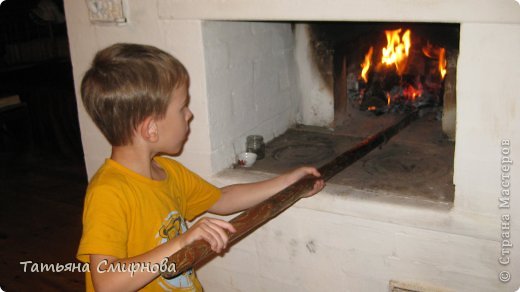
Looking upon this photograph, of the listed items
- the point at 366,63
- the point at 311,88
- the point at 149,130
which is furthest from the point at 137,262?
the point at 366,63

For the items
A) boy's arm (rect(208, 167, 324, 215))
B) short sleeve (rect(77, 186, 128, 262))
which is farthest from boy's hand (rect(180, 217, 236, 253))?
boy's arm (rect(208, 167, 324, 215))

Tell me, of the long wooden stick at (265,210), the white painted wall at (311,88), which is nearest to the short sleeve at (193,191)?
the long wooden stick at (265,210)

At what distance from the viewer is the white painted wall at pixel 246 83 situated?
7.18 ft

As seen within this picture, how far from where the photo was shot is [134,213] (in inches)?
59.6

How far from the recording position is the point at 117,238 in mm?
1413

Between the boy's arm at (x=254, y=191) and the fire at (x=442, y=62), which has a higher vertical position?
the fire at (x=442, y=62)

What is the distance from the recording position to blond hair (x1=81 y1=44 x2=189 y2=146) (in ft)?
4.85

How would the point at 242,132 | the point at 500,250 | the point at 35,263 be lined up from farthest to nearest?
the point at 35,263, the point at 242,132, the point at 500,250

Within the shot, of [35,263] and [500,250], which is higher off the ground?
[500,250]

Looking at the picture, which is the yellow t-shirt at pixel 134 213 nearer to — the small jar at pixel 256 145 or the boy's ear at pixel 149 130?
the boy's ear at pixel 149 130

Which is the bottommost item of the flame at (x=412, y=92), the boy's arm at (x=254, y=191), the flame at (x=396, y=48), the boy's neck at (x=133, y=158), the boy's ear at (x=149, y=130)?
the boy's arm at (x=254, y=191)

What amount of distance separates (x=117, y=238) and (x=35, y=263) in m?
1.91

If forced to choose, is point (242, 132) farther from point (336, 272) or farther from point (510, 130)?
point (510, 130)

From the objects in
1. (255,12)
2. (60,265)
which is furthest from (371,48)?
(60,265)
